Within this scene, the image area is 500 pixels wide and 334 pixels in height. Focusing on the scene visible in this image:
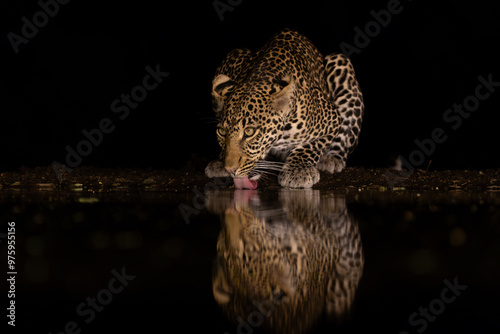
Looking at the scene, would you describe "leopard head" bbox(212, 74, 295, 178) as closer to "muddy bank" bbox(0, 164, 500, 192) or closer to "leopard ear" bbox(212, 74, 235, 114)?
"leopard ear" bbox(212, 74, 235, 114)

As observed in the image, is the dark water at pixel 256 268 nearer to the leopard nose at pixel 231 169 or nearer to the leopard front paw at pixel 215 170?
the leopard nose at pixel 231 169

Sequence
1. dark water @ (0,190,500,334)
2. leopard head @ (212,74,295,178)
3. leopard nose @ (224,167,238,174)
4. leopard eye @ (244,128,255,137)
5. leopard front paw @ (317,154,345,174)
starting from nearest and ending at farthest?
dark water @ (0,190,500,334) → leopard nose @ (224,167,238,174) → leopard head @ (212,74,295,178) → leopard eye @ (244,128,255,137) → leopard front paw @ (317,154,345,174)

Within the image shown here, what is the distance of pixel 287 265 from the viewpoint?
3.14 metres

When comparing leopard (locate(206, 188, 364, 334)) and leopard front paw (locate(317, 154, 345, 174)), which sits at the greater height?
leopard front paw (locate(317, 154, 345, 174))

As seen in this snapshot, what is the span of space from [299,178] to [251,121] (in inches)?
37.3

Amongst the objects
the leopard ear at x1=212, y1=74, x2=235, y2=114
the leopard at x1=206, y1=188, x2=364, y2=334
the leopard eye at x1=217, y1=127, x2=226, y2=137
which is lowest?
the leopard at x1=206, y1=188, x2=364, y2=334

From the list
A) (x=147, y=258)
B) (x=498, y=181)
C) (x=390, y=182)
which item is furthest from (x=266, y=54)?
(x=147, y=258)

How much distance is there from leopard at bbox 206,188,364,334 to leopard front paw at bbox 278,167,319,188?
209 cm

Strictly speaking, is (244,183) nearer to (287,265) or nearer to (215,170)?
(215,170)

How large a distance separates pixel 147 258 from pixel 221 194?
352 centimetres

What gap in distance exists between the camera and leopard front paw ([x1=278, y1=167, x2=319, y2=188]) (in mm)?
7640

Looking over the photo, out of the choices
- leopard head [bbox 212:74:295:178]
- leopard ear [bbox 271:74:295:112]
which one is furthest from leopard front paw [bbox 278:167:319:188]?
leopard ear [bbox 271:74:295:112]

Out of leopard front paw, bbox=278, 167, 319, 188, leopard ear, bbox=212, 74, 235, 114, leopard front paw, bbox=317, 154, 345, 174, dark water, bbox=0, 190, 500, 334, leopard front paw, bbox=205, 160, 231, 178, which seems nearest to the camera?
dark water, bbox=0, 190, 500, 334

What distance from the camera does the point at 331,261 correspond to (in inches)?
127
